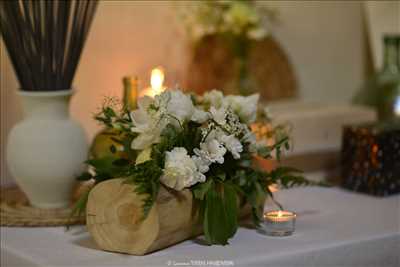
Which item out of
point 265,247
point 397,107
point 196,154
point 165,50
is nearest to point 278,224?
point 265,247

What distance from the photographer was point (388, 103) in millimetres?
1818

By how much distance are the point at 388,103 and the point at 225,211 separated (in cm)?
88

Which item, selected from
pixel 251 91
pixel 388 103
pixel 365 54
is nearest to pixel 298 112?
pixel 251 91

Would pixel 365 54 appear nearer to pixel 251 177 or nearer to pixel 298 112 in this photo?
pixel 298 112

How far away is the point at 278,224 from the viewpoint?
1.12 metres

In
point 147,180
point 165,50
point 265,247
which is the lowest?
point 265,247

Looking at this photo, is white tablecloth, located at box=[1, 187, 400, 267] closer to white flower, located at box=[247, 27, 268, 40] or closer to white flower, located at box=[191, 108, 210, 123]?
white flower, located at box=[191, 108, 210, 123]

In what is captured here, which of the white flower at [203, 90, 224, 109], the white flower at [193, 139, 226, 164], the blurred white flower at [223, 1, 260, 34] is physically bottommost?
the white flower at [193, 139, 226, 164]

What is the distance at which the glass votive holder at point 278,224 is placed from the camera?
1117mm

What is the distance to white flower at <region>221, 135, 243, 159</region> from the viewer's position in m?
1.07

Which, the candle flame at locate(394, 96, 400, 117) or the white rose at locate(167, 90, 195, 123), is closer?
the white rose at locate(167, 90, 195, 123)

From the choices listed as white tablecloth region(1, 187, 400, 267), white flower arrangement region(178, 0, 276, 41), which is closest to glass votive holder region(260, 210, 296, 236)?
white tablecloth region(1, 187, 400, 267)

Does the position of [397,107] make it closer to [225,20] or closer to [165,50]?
[225,20]

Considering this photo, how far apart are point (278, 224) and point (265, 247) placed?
6 centimetres
